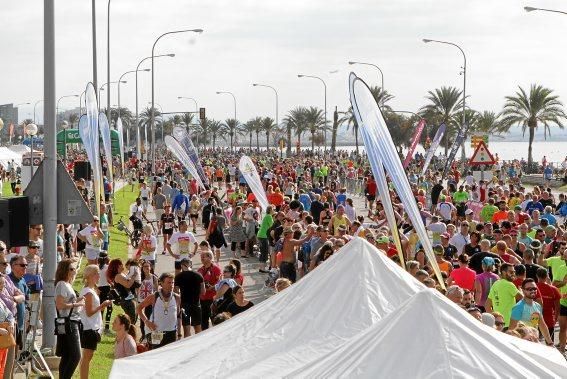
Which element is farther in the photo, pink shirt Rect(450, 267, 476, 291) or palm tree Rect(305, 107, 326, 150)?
palm tree Rect(305, 107, 326, 150)

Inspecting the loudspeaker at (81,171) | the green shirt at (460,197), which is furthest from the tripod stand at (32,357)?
the loudspeaker at (81,171)

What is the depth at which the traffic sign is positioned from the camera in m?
12.7

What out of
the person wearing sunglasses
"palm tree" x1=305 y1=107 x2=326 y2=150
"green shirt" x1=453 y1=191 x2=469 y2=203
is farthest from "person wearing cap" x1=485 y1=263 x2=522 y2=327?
"palm tree" x1=305 y1=107 x2=326 y2=150

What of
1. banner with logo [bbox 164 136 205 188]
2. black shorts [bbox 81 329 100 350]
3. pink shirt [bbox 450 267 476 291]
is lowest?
black shorts [bbox 81 329 100 350]

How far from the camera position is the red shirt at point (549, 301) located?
46.0 ft

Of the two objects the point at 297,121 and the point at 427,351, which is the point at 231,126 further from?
the point at 427,351

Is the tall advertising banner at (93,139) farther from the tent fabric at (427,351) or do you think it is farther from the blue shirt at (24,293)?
the tent fabric at (427,351)

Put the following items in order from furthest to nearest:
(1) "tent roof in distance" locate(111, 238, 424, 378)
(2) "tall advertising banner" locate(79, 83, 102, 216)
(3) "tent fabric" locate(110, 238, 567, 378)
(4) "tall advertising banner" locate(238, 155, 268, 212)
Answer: (4) "tall advertising banner" locate(238, 155, 268, 212)
(2) "tall advertising banner" locate(79, 83, 102, 216)
(1) "tent roof in distance" locate(111, 238, 424, 378)
(3) "tent fabric" locate(110, 238, 567, 378)

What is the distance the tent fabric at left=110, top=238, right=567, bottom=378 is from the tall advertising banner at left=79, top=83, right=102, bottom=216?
11468 mm

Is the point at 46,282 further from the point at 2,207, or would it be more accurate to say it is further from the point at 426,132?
the point at 426,132

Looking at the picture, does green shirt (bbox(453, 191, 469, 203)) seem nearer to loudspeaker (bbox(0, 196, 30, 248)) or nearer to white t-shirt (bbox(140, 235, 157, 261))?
white t-shirt (bbox(140, 235, 157, 261))

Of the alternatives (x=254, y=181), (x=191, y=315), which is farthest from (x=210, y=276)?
(x=254, y=181)

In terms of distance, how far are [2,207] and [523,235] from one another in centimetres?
1003

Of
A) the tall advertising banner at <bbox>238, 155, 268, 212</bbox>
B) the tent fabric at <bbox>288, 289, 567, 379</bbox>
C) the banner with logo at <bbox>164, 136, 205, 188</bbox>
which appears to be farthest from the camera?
the banner with logo at <bbox>164, 136, 205, 188</bbox>
